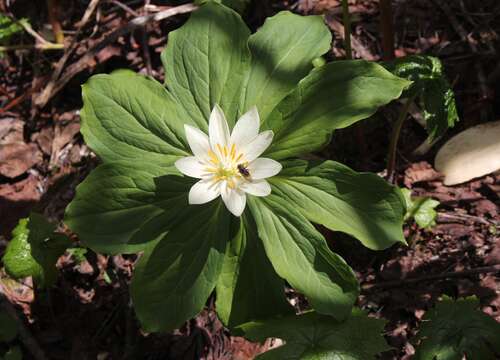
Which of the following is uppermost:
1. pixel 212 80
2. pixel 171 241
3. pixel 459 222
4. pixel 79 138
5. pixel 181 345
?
pixel 212 80

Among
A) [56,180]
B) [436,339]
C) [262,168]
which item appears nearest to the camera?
[262,168]

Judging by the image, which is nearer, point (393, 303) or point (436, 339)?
point (436, 339)

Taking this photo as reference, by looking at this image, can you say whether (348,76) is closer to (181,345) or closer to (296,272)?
(296,272)

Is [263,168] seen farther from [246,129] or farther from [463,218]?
[463,218]

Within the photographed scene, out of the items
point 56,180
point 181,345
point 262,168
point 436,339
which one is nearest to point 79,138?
point 56,180

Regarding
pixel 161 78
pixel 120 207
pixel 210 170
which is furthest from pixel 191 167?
pixel 161 78

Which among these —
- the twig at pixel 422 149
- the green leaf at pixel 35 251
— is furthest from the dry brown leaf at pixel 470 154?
the green leaf at pixel 35 251
